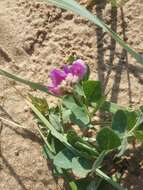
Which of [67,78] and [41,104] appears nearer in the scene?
[67,78]

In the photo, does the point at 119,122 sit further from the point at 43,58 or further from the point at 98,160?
the point at 43,58

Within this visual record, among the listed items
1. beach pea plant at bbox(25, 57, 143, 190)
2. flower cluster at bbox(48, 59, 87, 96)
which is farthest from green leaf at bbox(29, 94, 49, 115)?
flower cluster at bbox(48, 59, 87, 96)

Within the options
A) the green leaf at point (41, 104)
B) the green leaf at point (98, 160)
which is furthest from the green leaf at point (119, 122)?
the green leaf at point (41, 104)

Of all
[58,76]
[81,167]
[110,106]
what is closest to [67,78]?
[58,76]

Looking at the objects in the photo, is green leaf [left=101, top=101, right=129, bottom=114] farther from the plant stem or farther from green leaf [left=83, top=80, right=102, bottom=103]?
the plant stem

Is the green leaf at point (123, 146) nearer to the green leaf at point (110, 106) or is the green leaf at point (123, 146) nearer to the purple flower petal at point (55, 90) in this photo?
the green leaf at point (110, 106)

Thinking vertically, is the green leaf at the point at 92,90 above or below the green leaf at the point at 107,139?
above
